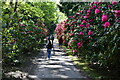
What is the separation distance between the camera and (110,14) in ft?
28.2

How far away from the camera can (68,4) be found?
26.5 m

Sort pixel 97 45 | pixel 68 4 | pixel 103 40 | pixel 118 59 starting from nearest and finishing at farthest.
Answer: pixel 118 59
pixel 103 40
pixel 97 45
pixel 68 4

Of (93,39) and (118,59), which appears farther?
(93,39)

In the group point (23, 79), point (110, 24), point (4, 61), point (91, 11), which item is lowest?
point (23, 79)

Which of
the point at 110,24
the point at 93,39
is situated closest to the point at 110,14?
the point at 110,24

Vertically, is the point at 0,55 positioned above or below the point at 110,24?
below

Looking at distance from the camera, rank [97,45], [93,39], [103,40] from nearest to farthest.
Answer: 1. [103,40]
2. [97,45]
3. [93,39]

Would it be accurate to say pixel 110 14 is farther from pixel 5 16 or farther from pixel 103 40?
pixel 5 16

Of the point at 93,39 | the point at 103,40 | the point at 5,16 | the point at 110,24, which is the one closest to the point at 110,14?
the point at 110,24

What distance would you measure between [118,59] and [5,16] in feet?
14.0

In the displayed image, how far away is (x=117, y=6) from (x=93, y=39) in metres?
2.02

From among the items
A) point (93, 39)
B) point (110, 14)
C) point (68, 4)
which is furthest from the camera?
point (68, 4)

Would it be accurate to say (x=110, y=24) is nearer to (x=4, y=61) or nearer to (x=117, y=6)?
(x=117, y=6)

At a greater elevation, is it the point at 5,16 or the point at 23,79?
the point at 5,16
